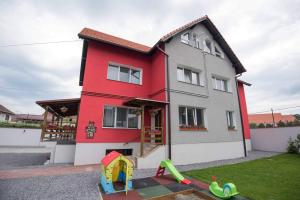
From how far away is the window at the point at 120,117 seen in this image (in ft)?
33.2

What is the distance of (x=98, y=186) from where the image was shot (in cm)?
538

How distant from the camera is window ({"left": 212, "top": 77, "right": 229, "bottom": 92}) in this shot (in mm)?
13191

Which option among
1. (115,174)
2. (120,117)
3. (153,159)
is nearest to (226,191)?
(115,174)

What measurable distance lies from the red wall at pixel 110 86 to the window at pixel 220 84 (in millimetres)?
5628

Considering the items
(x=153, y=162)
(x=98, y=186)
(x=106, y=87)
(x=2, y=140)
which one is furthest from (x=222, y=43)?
(x=2, y=140)

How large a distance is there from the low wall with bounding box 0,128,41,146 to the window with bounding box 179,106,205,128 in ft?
64.7

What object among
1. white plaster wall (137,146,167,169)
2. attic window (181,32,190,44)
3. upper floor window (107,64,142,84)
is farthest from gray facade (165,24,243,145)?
upper floor window (107,64,142,84)

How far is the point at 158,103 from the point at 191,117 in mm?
3225

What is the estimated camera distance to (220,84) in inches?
536

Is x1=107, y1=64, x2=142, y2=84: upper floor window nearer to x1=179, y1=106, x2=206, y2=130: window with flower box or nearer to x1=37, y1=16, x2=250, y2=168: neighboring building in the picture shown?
x1=37, y1=16, x2=250, y2=168: neighboring building

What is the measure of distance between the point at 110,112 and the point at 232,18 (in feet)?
33.9

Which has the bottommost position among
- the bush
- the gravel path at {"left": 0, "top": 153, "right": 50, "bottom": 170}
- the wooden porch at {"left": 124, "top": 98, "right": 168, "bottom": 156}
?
the gravel path at {"left": 0, "top": 153, "right": 50, "bottom": 170}

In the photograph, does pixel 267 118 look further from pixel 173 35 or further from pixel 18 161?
pixel 18 161

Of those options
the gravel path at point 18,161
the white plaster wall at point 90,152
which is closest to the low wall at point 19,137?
the gravel path at point 18,161
